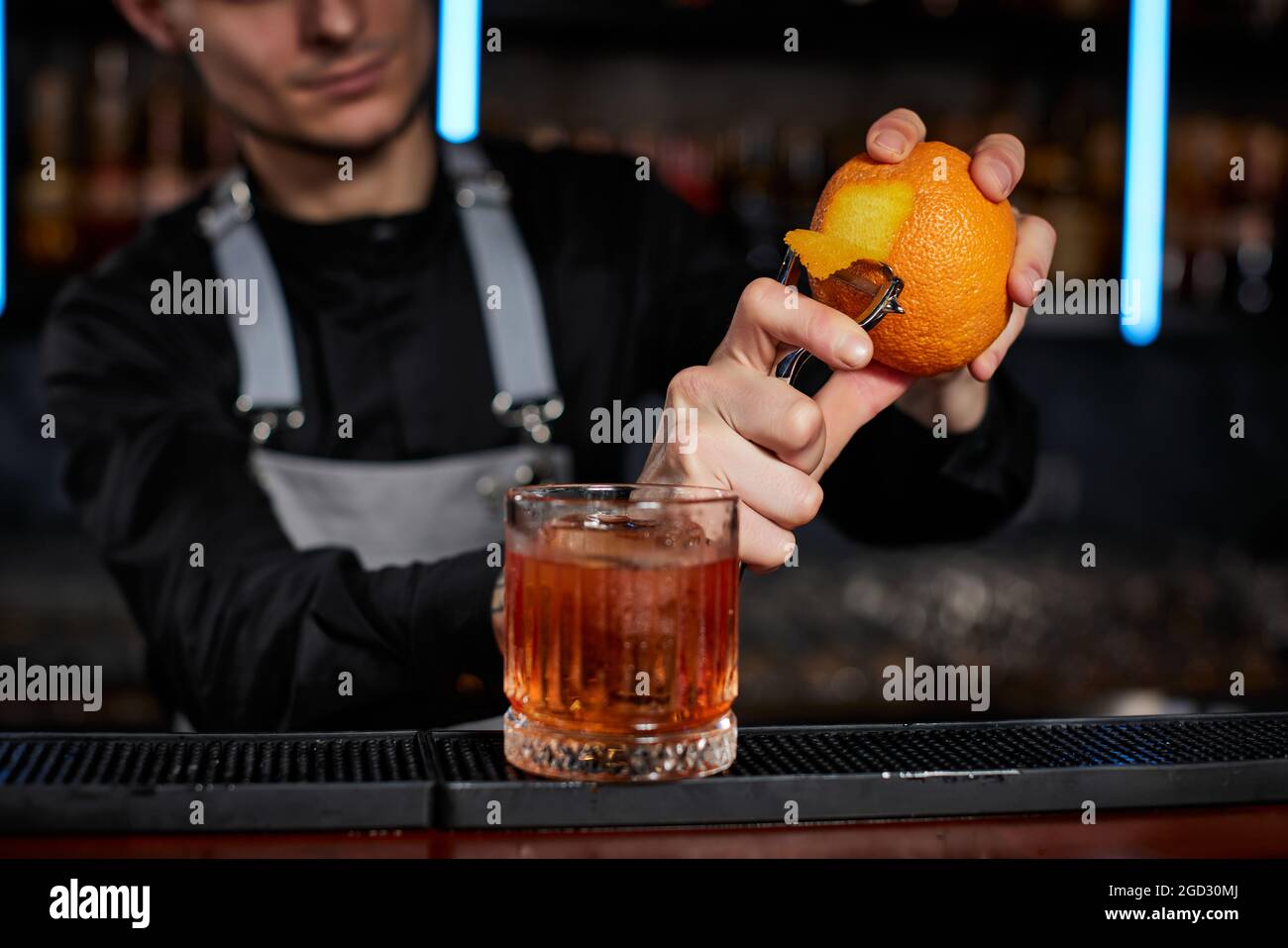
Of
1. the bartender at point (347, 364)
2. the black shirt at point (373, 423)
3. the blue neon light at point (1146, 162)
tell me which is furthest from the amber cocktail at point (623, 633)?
the blue neon light at point (1146, 162)

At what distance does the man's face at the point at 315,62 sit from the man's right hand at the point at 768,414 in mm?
1079

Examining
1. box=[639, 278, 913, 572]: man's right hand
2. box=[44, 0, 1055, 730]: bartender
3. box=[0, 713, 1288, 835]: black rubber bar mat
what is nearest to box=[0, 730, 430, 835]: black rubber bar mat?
box=[0, 713, 1288, 835]: black rubber bar mat

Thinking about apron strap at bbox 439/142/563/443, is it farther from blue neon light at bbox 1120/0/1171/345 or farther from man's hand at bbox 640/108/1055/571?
blue neon light at bbox 1120/0/1171/345

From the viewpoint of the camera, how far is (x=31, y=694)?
2.80 meters

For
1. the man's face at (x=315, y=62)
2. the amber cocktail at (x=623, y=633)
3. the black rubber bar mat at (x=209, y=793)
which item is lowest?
the black rubber bar mat at (x=209, y=793)

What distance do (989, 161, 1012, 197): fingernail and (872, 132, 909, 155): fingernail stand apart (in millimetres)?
71

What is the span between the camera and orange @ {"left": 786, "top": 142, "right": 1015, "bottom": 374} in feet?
3.14

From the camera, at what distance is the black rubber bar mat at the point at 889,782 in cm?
87

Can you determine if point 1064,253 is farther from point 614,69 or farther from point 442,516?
point 442,516

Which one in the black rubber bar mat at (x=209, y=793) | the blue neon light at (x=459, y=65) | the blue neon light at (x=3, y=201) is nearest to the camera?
the black rubber bar mat at (x=209, y=793)

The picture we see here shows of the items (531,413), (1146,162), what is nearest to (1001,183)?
(531,413)

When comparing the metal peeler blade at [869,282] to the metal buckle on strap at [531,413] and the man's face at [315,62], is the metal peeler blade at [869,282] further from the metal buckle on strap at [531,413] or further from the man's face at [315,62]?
the man's face at [315,62]
